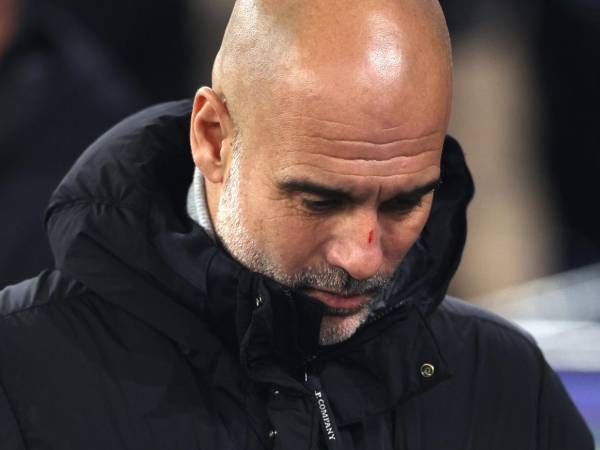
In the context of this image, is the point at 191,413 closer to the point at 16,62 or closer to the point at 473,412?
the point at 473,412

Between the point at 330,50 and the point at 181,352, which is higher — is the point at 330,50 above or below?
above

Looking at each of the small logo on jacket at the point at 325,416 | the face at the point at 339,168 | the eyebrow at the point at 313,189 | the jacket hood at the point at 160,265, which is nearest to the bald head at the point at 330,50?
the face at the point at 339,168

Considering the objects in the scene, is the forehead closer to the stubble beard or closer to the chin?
the stubble beard

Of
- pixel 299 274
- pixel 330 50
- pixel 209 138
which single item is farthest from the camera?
pixel 209 138

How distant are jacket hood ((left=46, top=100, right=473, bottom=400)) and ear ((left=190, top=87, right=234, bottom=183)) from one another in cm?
10

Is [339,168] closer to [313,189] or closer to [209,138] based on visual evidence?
[313,189]

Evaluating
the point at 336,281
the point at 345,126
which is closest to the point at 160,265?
the point at 336,281

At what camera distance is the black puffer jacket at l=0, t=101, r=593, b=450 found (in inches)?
91.3

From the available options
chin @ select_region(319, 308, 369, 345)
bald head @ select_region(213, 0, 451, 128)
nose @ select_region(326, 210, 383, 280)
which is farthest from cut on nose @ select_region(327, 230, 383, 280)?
bald head @ select_region(213, 0, 451, 128)

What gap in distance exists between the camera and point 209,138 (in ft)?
8.13

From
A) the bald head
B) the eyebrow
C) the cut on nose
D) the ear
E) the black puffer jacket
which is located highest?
the bald head

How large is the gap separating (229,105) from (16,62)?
1506 mm

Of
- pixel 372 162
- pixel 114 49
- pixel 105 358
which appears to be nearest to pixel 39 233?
pixel 105 358

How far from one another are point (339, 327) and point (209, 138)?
1.33ft
